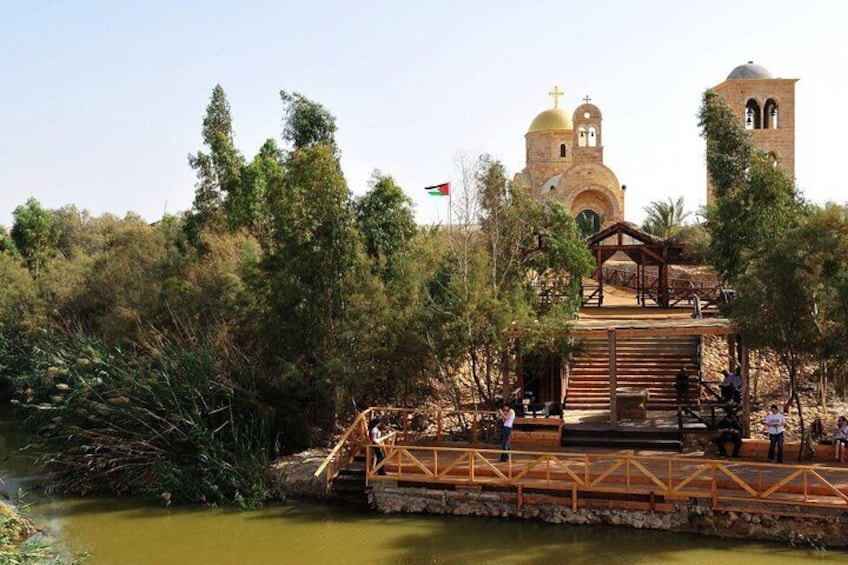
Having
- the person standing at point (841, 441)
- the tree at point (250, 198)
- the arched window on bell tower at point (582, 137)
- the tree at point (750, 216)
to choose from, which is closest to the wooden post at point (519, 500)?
the person standing at point (841, 441)

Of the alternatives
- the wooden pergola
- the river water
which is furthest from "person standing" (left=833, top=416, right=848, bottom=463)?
the wooden pergola

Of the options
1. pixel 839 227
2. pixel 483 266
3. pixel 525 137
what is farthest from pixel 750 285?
pixel 525 137

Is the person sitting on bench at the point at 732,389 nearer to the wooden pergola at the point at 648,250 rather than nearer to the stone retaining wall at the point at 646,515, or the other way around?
the stone retaining wall at the point at 646,515

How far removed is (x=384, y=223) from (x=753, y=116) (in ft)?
115

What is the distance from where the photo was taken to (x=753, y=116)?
160 feet

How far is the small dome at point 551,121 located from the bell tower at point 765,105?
37.7ft

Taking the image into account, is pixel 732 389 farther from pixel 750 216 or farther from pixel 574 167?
pixel 574 167

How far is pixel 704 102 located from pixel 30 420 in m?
23.8

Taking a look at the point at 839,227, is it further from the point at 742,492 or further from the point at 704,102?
the point at 704,102

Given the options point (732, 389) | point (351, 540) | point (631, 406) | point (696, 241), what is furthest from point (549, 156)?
point (351, 540)

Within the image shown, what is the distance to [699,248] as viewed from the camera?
28.8 metres

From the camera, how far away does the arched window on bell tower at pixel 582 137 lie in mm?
54656

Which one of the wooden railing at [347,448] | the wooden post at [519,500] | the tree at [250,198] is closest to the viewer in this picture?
the wooden post at [519,500]

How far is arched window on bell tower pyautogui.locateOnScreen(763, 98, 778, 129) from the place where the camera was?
158 feet
